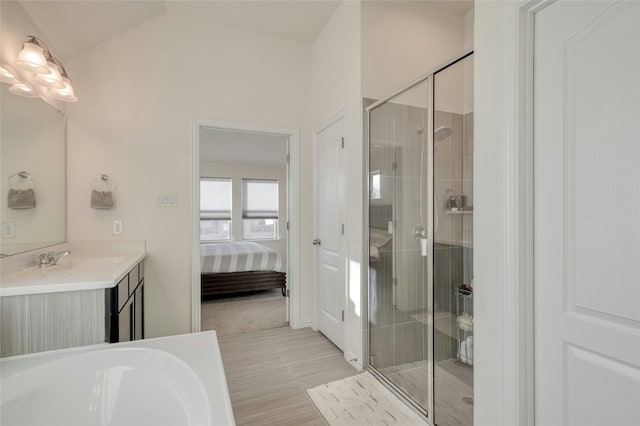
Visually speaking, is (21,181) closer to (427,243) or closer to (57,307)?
(57,307)

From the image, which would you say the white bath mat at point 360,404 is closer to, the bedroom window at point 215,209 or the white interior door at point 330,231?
the white interior door at point 330,231

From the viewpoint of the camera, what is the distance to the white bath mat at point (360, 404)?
72.6 inches

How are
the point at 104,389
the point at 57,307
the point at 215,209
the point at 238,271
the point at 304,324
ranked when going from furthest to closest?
the point at 215,209
the point at 238,271
the point at 304,324
the point at 57,307
the point at 104,389

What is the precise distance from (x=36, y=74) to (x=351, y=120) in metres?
2.08

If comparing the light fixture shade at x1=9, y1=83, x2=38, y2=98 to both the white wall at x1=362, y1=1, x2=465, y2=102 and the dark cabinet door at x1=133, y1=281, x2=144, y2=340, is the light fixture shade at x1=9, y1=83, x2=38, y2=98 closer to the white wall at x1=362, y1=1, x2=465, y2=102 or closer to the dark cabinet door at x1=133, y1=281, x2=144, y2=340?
the dark cabinet door at x1=133, y1=281, x2=144, y2=340

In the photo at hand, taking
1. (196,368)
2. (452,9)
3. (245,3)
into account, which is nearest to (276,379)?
(196,368)

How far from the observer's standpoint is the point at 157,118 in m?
Answer: 2.85

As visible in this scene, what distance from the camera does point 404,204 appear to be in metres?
2.11

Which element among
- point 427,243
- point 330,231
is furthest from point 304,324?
point 427,243

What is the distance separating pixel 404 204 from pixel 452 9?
1999 millimetres

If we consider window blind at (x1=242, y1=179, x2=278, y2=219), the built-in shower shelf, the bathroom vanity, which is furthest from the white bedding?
the built-in shower shelf
